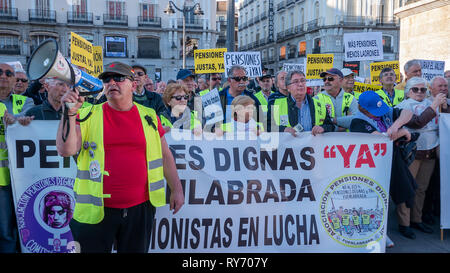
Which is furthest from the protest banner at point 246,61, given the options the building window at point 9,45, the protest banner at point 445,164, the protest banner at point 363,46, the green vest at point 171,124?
the building window at point 9,45

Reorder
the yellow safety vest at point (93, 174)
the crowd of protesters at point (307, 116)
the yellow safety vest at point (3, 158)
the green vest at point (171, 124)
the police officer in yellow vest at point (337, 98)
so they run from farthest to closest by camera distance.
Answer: the police officer in yellow vest at point (337, 98) → the green vest at point (171, 124) → the crowd of protesters at point (307, 116) → the yellow safety vest at point (3, 158) → the yellow safety vest at point (93, 174)

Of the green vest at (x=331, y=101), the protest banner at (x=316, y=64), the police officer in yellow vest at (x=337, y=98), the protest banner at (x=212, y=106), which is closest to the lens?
the protest banner at (x=212, y=106)

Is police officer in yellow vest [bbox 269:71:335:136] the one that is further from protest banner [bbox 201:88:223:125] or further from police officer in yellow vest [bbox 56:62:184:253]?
police officer in yellow vest [bbox 56:62:184:253]

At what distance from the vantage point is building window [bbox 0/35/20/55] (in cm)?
3325

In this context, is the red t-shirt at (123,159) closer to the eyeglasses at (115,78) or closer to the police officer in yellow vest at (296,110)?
the eyeglasses at (115,78)

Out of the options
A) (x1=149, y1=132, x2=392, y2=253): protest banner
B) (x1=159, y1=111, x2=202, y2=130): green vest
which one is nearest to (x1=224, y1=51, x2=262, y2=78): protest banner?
(x1=159, y1=111, x2=202, y2=130): green vest

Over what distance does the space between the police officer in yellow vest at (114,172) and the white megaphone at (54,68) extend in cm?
22

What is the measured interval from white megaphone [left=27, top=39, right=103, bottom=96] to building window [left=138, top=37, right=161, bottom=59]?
35360 mm

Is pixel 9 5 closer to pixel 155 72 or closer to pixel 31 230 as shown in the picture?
pixel 155 72

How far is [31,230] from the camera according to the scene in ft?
11.6

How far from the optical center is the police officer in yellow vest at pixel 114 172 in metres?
2.43

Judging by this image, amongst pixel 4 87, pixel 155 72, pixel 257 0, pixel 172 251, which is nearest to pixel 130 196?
pixel 172 251

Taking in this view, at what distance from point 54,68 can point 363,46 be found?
6946mm

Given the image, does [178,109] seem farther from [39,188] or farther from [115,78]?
[115,78]
